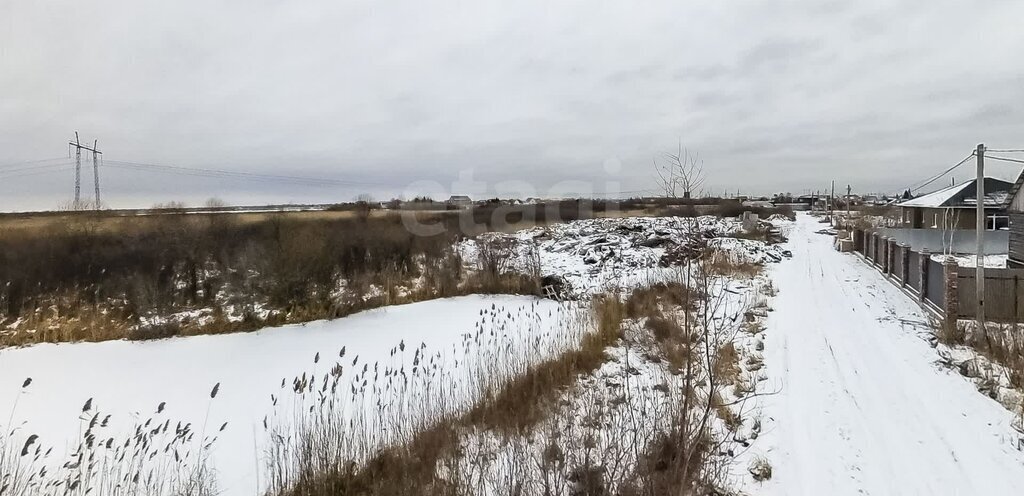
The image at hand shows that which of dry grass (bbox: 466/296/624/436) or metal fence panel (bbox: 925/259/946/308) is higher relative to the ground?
metal fence panel (bbox: 925/259/946/308)

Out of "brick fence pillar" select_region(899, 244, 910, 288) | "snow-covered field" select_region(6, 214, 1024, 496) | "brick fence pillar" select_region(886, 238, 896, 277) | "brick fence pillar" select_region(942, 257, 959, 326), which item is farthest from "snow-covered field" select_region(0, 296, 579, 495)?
"brick fence pillar" select_region(886, 238, 896, 277)

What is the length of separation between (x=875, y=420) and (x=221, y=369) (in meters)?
9.31

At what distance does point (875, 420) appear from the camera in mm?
4820

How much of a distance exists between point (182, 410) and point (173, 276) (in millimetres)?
9096

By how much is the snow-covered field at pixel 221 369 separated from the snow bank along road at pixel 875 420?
11.1ft

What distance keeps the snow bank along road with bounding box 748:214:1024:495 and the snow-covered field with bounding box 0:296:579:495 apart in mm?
3381

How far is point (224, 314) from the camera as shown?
11.5 m

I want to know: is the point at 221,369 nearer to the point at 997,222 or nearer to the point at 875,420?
the point at 875,420

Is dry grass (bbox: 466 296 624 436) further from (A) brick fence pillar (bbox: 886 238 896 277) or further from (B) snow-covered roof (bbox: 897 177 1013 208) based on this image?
(B) snow-covered roof (bbox: 897 177 1013 208)

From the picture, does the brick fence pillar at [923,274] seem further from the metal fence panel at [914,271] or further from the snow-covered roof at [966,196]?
the snow-covered roof at [966,196]

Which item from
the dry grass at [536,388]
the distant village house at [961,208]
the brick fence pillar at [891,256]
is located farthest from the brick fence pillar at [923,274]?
the distant village house at [961,208]

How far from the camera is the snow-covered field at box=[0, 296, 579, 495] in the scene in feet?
19.0

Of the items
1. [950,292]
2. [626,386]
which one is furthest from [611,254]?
[626,386]

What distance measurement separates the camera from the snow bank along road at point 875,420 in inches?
149
